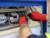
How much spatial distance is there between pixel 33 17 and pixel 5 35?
1.03ft

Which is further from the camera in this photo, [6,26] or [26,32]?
[6,26]

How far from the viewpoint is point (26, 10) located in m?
0.89

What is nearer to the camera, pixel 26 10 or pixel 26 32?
Result: pixel 26 32

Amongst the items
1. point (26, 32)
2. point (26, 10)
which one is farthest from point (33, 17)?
point (26, 32)

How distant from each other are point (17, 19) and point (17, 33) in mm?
187

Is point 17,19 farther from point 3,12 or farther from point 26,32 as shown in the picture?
point 26,32

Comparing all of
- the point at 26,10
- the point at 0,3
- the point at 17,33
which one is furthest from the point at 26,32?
the point at 26,10

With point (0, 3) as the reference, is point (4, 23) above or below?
below

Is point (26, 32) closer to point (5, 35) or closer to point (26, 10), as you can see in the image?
point (5, 35)

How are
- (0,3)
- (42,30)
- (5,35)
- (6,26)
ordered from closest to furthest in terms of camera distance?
1. (0,3)
2. (5,35)
3. (6,26)
4. (42,30)

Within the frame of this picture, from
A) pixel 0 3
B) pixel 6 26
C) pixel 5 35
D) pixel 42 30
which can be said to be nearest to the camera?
pixel 0 3

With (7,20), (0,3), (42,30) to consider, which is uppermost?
(0,3)

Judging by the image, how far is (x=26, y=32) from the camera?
536mm

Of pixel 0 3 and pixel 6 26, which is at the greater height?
pixel 0 3
